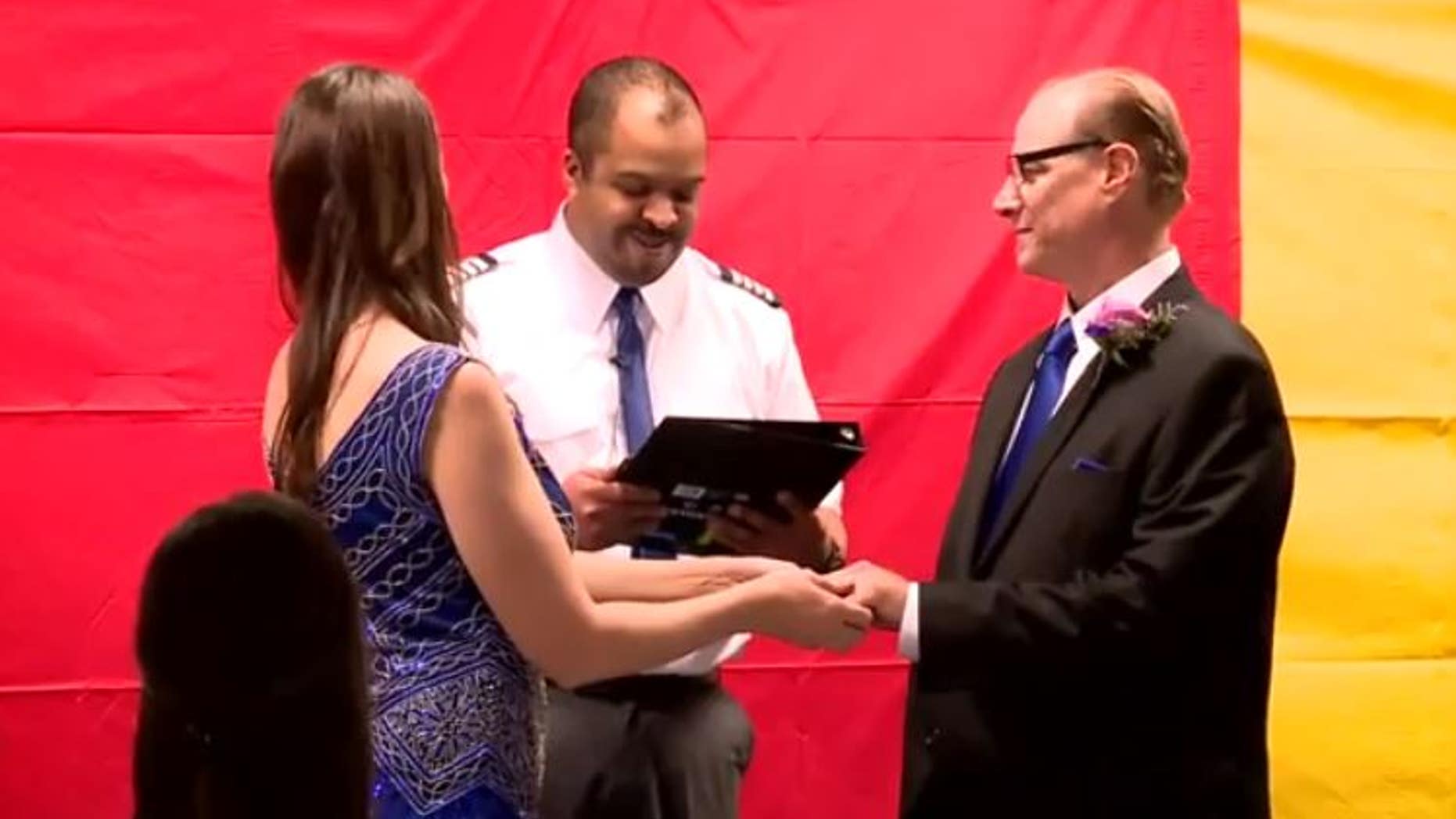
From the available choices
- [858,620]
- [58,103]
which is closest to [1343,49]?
[858,620]

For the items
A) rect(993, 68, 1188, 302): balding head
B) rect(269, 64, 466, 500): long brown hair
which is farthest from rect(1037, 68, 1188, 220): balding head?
rect(269, 64, 466, 500): long brown hair

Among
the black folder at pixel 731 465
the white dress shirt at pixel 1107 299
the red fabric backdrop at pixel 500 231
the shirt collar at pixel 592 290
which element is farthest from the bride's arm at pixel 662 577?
the red fabric backdrop at pixel 500 231

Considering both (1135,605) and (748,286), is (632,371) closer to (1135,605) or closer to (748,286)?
(748,286)

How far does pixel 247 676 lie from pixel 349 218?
28.4 inches

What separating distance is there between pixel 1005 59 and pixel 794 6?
0.36 meters

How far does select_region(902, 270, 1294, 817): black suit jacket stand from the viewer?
92.8 inches

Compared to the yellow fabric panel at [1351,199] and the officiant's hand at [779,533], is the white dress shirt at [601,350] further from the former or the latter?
the yellow fabric panel at [1351,199]

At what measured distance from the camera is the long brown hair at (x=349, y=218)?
6.08 feet

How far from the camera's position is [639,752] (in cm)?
272

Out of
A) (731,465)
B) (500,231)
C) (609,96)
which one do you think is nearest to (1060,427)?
(731,465)

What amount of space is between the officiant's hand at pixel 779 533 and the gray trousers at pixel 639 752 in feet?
0.95

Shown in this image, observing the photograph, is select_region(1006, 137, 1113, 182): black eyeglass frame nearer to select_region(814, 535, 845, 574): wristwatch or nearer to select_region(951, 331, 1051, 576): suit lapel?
select_region(951, 331, 1051, 576): suit lapel

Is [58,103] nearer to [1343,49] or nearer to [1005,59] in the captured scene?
[1005,59]

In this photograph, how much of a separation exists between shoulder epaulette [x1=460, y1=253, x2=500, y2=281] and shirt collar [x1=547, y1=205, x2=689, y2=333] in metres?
0.10
